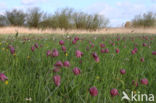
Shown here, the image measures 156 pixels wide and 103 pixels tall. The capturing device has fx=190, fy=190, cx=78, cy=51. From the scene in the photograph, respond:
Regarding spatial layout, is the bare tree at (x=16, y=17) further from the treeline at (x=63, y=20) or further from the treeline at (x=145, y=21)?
the treeline at (x=145, y=21)

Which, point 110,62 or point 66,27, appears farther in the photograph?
point 66,27

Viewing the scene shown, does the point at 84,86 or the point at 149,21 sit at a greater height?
the point at 149,21

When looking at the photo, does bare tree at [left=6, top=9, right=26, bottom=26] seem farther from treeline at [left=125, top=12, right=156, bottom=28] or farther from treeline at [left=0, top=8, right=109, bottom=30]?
treeline at [left=125, top=12, right=156, bottom=28]

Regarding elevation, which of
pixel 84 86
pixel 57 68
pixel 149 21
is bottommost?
pixel 84 86

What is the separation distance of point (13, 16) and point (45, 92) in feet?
69.8

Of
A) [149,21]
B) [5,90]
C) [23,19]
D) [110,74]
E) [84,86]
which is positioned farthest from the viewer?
[149,21]

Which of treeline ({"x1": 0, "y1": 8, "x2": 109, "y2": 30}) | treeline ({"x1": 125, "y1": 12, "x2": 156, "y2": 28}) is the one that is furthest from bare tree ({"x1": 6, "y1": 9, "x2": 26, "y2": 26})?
treeline ({"x1": 125, "y1": 12, "x2": 156, "y2": 28})

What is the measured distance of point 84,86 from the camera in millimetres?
1735

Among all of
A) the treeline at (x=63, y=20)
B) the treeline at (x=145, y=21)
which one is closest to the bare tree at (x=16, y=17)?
the treeline at (x=63, y=20)

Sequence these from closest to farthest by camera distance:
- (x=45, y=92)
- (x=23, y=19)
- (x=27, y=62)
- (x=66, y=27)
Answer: (x=45, y=92) < (x=27, y=62) < (x=66, y=27) < (x=23, y=19)

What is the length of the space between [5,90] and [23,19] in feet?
66.0

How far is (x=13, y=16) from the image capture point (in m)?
21.1

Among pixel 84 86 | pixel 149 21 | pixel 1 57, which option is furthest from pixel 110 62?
pixel 149 21

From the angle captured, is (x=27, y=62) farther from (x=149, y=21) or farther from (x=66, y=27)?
(x=149, y=21)
